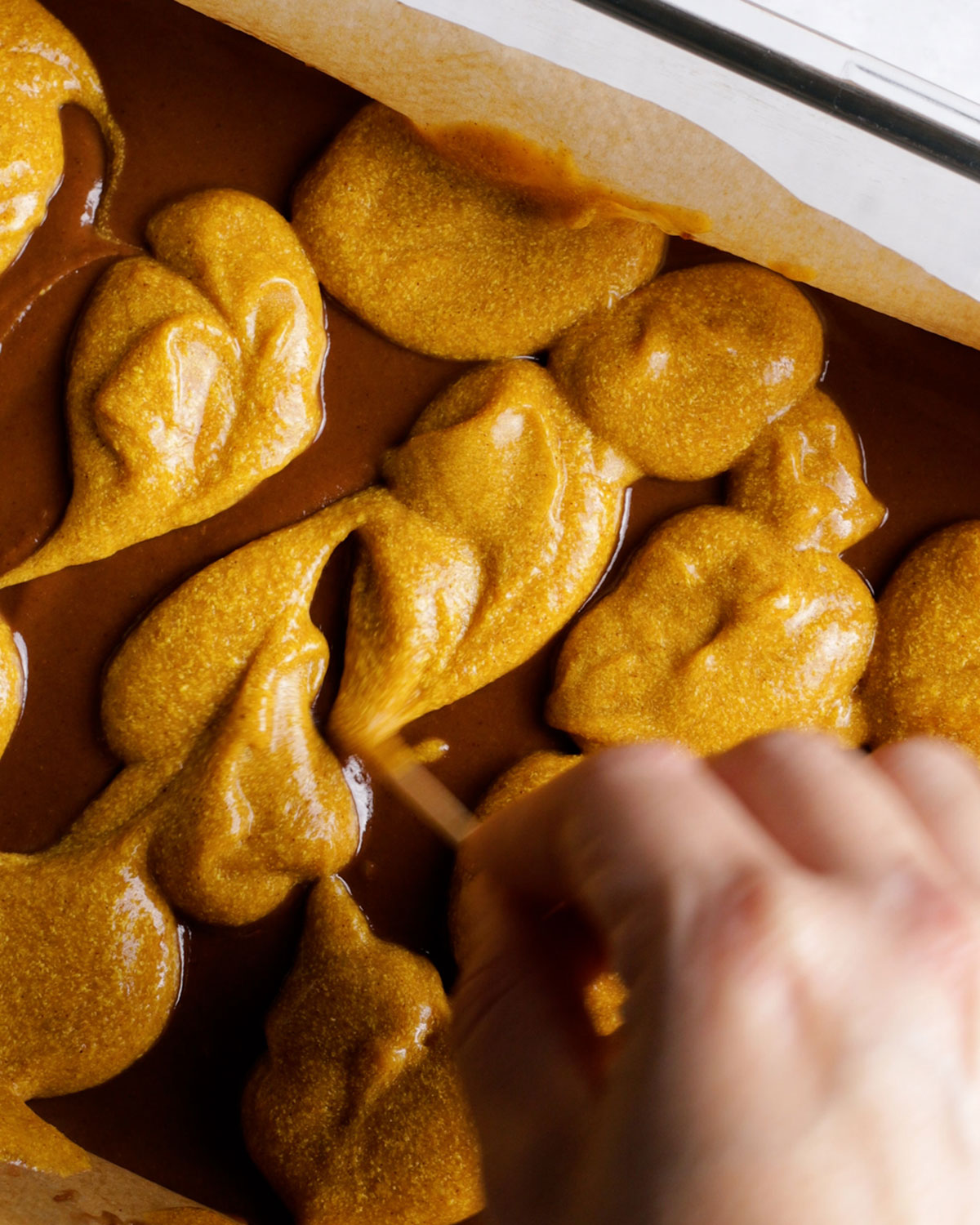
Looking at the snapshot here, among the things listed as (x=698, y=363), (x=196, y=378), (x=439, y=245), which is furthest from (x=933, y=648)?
(x=196, y=378)

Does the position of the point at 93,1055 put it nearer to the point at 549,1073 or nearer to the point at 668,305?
the point at 549,1073

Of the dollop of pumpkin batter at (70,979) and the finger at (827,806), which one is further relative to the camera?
the dollop of pumpkin batter at (70,979)

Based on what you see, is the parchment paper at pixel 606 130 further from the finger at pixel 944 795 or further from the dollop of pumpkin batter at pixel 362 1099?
the dollop of pumpkin batter at pixel 362 1099

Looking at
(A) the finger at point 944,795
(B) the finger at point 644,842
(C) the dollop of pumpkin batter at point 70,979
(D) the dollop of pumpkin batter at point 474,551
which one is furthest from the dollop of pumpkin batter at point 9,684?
(A) the finger at point 944,795

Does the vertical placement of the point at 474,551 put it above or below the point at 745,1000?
below

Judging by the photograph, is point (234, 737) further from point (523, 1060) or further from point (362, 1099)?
point (523, 1060)

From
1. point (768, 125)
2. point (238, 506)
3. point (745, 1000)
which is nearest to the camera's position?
point (745, 1000)

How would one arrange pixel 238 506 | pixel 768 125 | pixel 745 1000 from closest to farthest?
pixel 745 1000 < pixel 768 125 < pixel 238 506
